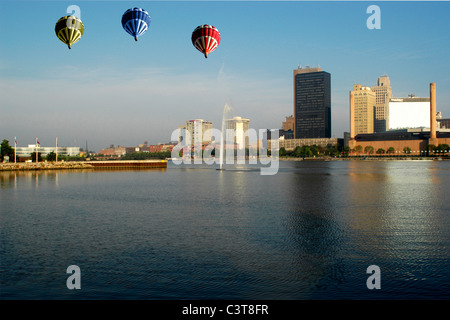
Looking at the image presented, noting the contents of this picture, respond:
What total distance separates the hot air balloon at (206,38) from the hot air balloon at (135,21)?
4.11 meters

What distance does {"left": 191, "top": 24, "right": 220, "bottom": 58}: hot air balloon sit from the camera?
33.0 meters

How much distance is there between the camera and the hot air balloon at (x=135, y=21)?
1238 inches

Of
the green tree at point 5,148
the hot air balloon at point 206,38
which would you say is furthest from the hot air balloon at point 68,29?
the green tree at point 5,148

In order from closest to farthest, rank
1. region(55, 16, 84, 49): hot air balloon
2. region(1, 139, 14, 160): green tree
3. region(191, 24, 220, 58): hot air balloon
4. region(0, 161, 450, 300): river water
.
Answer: region(0, 161, 450, 300): river water
region(55, 16, 84, 49): hot air balloon
region(191, 24, 220, 58): hot air balloon
region(1, 139, 14, 160): green tree

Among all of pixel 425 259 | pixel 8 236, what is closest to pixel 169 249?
pixel 8 236

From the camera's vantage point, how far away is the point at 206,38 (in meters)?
33.0

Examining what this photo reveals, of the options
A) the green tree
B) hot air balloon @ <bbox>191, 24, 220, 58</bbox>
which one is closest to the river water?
hot air balloon @ <bbox>191, 24, 220, 58</bbox>

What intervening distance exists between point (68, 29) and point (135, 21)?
494cm

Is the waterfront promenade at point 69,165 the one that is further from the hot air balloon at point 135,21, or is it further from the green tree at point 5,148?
the hot air balloon at point 135,21

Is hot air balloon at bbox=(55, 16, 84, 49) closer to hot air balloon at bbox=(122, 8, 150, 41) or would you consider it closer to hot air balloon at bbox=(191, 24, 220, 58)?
hot air balloon at bbox=(122, 8, 150, 41)

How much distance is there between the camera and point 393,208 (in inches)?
1298

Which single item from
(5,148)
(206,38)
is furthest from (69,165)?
(206,38)

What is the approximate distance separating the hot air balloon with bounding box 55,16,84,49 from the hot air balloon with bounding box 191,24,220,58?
906cm
